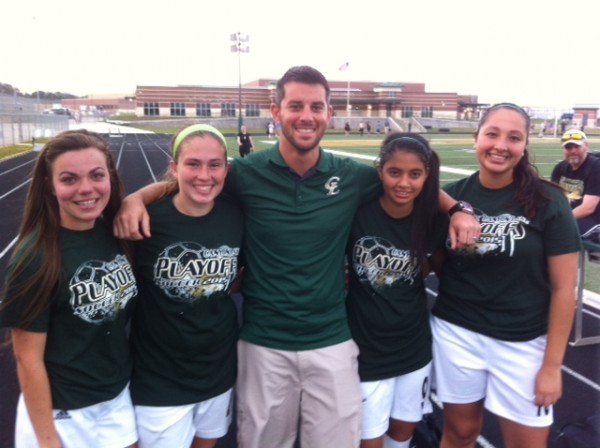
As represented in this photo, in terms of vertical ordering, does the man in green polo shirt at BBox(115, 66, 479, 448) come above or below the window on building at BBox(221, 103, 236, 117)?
below

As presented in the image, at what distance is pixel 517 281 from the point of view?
7.55ft

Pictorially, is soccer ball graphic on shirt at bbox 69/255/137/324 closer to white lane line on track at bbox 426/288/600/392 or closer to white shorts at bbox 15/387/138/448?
white shorts at bbox 15/387/138/448

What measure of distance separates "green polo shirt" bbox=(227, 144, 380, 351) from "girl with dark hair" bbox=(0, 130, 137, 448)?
581 millimetres

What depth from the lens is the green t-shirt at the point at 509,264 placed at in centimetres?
224

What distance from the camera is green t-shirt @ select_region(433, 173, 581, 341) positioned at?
2.24 meters

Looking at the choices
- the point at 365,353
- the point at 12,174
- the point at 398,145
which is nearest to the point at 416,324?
the point at 365,353

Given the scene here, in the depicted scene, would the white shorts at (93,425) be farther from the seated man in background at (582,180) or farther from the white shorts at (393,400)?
the seated man in background at (582,180)

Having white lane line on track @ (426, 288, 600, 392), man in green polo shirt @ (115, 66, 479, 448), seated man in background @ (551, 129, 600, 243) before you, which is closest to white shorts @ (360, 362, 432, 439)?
man in green polo shirt @ (115, 66, 479, 448)

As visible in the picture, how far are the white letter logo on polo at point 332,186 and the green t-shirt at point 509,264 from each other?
0.66m

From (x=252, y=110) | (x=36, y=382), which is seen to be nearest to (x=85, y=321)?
(x=36, y=382)

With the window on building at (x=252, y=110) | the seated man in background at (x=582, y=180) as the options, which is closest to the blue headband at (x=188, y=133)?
the seated man in background at (x=582, y=180)

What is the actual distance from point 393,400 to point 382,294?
0.58 metres

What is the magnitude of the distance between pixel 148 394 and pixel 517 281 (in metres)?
1.75

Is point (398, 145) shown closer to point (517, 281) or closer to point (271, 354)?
point (517, 281)
